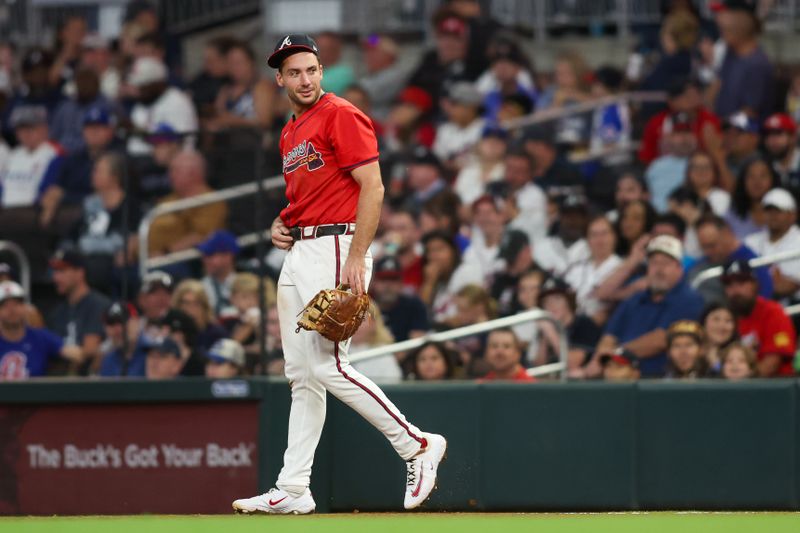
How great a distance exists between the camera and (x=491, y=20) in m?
13.7

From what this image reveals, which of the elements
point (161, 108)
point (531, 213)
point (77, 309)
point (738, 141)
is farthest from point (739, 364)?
point (161, 108)

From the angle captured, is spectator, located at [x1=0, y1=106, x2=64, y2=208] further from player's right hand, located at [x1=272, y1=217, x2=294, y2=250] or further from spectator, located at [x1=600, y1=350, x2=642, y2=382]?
player's right hand, located at [x1=272, y1=217, x2=294, y2=250]

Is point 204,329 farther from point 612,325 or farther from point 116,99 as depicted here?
point 116,99

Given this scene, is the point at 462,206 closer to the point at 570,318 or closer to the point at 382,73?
the point at 570,318

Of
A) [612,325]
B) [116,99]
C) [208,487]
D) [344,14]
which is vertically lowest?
[208,487]

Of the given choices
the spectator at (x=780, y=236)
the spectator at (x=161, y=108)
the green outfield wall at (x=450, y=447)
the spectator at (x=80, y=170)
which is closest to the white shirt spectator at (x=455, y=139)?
the spectator at (x=161, y=108)

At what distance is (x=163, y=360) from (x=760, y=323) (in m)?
3.64

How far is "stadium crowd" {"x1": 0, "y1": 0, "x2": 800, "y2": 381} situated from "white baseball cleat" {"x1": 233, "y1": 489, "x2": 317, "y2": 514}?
1.51 metres

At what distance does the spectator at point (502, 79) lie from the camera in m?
13.1

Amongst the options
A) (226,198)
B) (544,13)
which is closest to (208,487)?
(226,198)

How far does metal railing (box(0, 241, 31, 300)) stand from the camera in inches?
422

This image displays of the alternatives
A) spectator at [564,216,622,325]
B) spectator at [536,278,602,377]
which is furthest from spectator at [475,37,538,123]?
spectator at [536,278,602,377]

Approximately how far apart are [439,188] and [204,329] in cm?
319

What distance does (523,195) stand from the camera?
11.2 m
